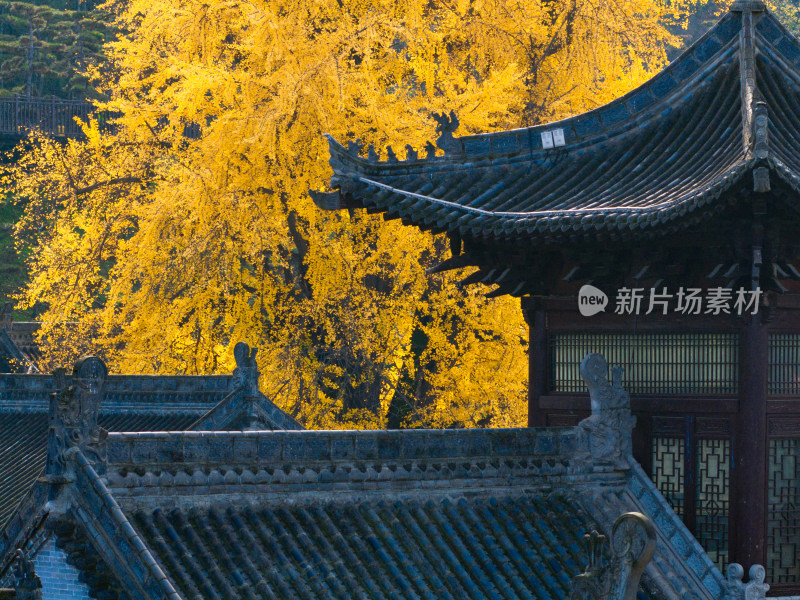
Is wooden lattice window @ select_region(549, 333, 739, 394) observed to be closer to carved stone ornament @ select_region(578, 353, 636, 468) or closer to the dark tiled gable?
carved stone ornament @ select_region(578, 353, 636, 468)

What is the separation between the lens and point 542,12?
21094mm

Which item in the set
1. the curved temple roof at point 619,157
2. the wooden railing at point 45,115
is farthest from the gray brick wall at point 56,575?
the wooden railing at point 45,115

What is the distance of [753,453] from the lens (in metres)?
8.98

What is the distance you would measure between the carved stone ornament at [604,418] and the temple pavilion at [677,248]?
0.41 metres

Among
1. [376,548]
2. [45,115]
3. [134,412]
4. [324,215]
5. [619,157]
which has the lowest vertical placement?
[376,548]


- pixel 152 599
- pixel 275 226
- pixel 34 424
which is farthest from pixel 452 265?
pixel 34 424

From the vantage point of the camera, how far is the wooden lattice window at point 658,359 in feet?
30.2

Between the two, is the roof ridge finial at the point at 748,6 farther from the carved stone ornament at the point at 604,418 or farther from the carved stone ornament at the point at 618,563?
the carved stone ornament at the point at 618,563

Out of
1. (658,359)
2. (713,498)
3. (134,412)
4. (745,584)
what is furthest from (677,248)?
(134,412)

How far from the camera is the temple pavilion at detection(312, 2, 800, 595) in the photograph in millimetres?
8859

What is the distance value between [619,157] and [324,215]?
9.62 m

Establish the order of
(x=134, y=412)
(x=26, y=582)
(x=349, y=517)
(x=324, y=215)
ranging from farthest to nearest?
(x=324, y=215) < (x=134, y=412) < (x=349, y=517) < (x=26, y=582)

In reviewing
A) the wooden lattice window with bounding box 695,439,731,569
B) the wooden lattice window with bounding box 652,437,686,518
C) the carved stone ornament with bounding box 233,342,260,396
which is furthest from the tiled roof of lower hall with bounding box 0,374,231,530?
the wooden lattice window with bounding box 695,439,731,569

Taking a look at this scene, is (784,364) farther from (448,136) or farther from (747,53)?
(448,136)
